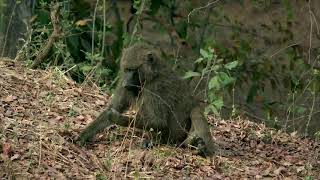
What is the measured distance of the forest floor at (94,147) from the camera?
6.81 m

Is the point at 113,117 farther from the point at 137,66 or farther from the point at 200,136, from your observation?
the point at 200,136

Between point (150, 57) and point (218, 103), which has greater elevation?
point (150, 57)

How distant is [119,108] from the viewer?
307 inches

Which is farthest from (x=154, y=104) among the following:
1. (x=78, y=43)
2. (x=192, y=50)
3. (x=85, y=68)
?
(x=192, y=50)

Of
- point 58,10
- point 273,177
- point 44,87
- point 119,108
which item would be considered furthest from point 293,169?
point 58,10

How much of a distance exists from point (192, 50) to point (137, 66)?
16.0ft

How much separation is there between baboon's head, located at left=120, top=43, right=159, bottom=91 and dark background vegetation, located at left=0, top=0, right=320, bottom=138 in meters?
0.96

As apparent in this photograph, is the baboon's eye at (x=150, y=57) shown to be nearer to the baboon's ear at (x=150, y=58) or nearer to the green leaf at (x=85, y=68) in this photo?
the baboon's ear at (x=150, y=58)

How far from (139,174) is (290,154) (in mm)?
2123

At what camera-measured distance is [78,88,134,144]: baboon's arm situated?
24.5 ft

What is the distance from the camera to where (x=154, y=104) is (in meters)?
7.76

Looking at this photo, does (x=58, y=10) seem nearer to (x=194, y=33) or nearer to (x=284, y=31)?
(x=194, y=33)

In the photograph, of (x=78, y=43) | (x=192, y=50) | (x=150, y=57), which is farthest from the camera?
(x=192, y=50)

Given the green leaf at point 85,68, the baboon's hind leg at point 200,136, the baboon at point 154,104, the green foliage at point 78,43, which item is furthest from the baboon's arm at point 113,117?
the green leaf at point 85,68
